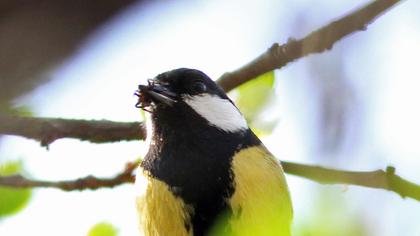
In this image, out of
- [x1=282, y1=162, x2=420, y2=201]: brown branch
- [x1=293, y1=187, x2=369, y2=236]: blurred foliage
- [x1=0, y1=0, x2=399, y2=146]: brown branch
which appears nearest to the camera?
[x1=293, y1=187, x2=369, y2=236]: blurred foliage

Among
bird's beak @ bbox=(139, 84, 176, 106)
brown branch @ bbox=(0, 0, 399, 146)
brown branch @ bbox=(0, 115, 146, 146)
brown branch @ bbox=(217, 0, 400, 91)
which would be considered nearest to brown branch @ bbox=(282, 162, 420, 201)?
brown branch @ bbox=(217, 0, 400, 91)

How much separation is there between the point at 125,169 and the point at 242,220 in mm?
967

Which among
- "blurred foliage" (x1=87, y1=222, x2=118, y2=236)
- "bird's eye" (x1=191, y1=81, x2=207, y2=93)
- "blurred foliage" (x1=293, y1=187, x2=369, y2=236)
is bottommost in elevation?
"blurred foliage" (x1=87, y1=222, x2=118, y2=236)

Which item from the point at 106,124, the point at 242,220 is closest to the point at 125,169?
the point at 106,124

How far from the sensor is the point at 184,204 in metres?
2.49

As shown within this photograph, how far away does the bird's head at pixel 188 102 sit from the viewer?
284 cm

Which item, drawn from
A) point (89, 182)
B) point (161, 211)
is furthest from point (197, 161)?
point (89, 182)

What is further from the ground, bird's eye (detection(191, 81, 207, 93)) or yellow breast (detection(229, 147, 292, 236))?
bird's eye (detection(191, 81, 207, 93))

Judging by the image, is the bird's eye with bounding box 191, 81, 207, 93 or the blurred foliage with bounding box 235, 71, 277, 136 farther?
the bird's eye with bounding box 191, 81, 207, 93

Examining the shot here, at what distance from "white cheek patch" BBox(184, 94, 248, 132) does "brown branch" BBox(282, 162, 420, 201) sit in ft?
0.89

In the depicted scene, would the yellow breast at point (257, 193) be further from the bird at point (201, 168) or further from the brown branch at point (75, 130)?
the brown branch at point (75, 130)

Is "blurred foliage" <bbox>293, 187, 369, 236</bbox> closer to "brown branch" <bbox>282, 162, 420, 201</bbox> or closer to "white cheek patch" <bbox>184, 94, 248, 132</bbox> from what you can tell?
"brown branch" <bbox>282, 162, 420, 201</bbox>

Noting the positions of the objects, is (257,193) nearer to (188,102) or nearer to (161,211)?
(161,211)

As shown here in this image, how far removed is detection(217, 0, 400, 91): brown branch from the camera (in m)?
1.65
